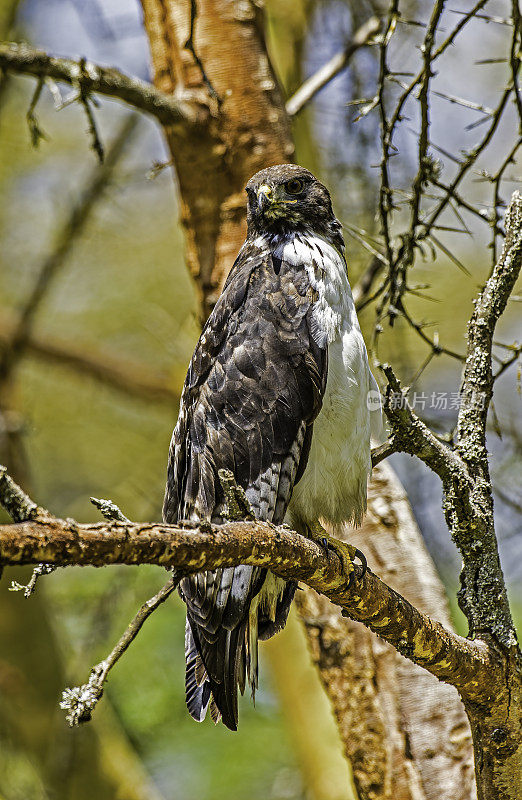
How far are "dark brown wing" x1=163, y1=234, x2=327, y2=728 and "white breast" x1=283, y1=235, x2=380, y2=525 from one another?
0.23 feet

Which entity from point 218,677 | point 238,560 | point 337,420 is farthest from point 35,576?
point 337,420

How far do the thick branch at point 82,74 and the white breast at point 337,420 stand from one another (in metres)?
1.08

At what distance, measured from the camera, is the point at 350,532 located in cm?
383

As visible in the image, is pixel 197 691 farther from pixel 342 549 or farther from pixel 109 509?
pixel 109 509

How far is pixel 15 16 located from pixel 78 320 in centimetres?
249

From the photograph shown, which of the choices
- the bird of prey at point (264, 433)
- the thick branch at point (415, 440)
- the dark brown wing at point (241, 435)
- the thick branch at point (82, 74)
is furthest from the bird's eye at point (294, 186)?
the thick branch at point (415, 440)

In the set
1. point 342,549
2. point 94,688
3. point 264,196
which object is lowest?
point 94,688

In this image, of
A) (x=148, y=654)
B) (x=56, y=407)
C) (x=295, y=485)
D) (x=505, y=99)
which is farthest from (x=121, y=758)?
(x=505, y=99)

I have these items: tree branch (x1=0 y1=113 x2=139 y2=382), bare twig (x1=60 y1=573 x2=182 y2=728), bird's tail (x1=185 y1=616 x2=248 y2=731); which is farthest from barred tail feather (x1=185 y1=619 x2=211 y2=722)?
tree branch (x1=0 y1=113 x2=139 y2=382)

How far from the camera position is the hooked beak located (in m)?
3.36

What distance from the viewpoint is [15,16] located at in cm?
616

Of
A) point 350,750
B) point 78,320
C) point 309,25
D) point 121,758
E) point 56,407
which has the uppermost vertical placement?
point 309,25

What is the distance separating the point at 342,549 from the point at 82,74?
2198 mm

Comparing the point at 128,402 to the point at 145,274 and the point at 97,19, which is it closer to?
the point at 145,274
